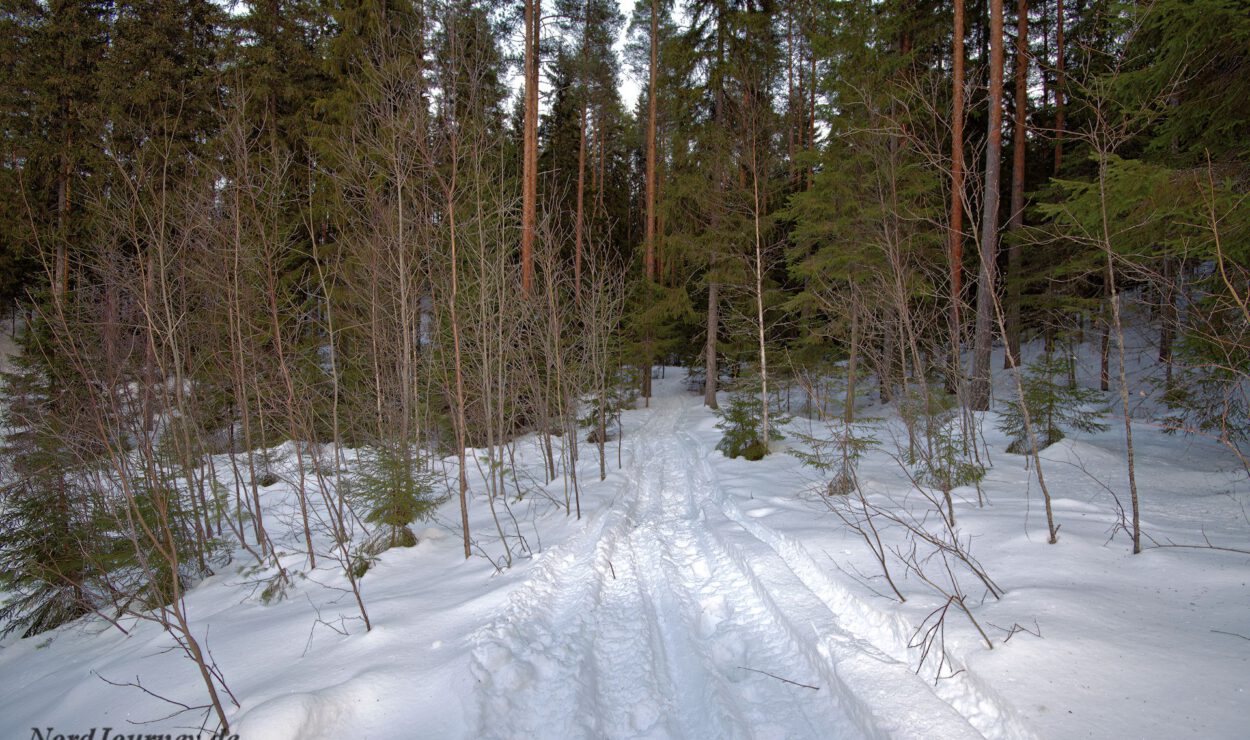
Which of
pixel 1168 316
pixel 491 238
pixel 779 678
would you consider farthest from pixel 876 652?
pixel 491 238

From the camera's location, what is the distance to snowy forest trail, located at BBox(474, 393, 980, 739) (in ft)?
10.0

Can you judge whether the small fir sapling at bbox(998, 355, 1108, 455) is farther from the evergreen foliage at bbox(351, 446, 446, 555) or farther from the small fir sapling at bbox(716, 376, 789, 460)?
the evergreen foliage at bbox(351, 446, 446, 555)

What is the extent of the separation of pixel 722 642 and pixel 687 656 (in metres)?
0.40

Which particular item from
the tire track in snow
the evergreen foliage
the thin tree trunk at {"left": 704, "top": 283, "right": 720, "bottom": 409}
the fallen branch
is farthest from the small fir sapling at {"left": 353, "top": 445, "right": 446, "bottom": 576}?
the thin tree trunk at {"left": 704, "top": 283, "right": 720, "bottom": 409}

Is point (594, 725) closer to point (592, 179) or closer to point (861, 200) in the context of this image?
point (861, 200)

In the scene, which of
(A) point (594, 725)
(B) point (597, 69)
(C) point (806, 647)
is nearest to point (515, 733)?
(A) point (594, 725)

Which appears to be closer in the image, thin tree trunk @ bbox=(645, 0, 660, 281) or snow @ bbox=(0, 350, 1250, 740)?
snow @ bbox=(0, 350, 1250, 740)

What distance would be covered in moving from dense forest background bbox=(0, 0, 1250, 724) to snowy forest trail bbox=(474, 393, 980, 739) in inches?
80.3

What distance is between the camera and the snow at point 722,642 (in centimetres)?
284

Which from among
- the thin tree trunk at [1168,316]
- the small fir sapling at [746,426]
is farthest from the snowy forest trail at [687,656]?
the small fir sapling at [746,426]

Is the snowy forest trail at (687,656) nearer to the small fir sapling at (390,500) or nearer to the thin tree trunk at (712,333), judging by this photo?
the small fir sapling at (390,500)

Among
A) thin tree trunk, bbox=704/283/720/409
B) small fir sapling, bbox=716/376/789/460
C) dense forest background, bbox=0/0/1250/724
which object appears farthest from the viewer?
thin tree trunk, bbox=704/283/720/409

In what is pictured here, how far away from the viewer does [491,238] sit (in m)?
8.50

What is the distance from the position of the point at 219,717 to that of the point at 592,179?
24.7 meters
